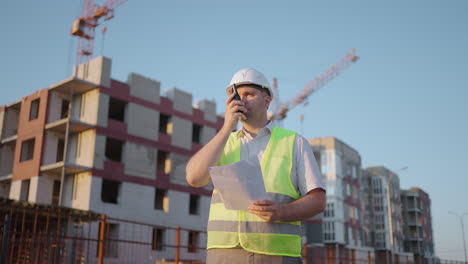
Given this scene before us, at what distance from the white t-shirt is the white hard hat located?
265 millimetres

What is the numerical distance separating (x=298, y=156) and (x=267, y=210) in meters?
0.47

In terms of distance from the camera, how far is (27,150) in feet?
103

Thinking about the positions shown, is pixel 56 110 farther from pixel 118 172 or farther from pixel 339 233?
pixel 339 233

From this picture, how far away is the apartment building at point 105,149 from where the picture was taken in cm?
2862

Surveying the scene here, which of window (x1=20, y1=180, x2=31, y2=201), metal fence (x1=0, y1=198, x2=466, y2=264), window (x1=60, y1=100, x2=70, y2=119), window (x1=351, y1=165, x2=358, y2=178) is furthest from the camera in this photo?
window (x1=351, y1=165, x2=358, y2=178)

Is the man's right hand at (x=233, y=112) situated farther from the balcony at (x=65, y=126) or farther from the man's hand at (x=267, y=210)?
the balcony at (x=65, y=126)

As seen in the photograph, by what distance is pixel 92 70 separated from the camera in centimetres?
3027

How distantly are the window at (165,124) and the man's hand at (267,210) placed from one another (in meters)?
31.4

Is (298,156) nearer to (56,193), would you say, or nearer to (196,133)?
(56,193)

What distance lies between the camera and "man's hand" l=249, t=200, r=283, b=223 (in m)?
2.42

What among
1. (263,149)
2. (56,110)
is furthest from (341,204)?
(263,149)

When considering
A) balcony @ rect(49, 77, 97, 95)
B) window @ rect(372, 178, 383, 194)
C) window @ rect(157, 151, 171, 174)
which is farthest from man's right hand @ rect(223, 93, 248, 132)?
window @ rect(372, 178, 383, 194)

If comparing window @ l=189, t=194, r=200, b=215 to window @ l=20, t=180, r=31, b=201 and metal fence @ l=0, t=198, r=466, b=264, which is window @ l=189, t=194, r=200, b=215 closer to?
metal fence @ l=0, t=198, r=466, b=264

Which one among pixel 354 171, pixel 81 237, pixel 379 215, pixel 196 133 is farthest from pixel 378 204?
pixel 81 237
